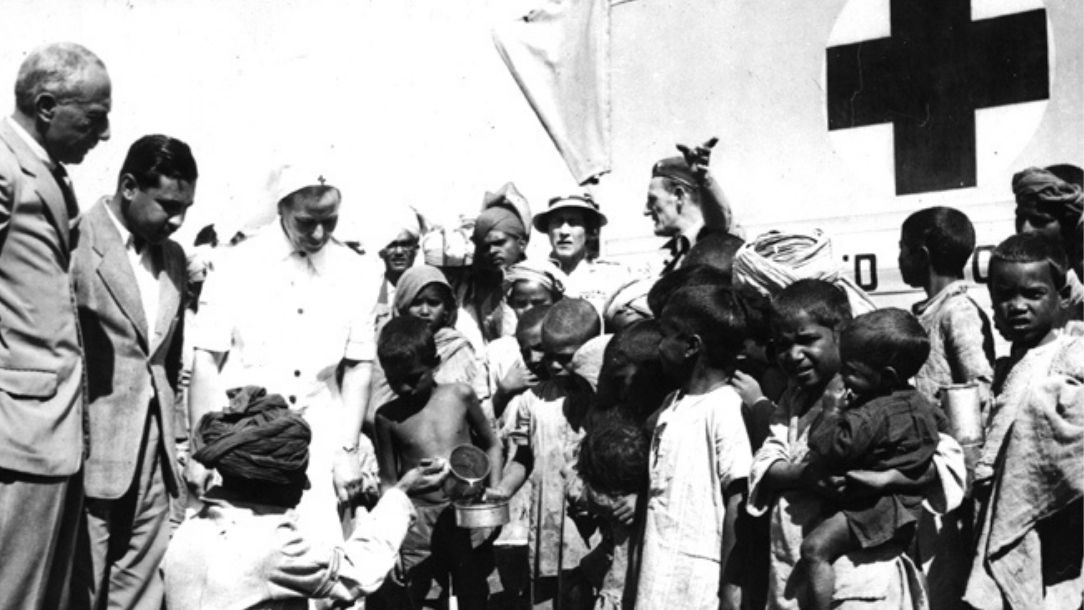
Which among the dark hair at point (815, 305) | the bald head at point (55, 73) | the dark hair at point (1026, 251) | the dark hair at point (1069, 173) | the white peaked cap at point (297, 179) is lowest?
the dark hair at point (815, 305)

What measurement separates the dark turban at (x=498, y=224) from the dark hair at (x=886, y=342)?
3.04 meters

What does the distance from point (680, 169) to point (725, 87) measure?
489 mm

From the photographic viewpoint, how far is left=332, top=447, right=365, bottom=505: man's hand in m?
5.28

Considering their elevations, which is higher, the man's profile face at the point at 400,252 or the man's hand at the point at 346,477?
the man's profile face at the point at 400,252

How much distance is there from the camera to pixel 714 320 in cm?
404

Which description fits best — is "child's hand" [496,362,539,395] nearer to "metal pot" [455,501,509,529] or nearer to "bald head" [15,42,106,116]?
"metal pot" [455,501,509,529]

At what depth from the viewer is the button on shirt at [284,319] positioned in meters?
5.48

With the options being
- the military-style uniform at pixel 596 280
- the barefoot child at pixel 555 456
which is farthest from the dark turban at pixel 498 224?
the barefoot child at pixel 555 456

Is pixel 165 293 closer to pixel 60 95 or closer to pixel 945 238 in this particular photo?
pixel 60 95

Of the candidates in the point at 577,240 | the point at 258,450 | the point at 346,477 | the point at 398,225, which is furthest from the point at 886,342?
the point at 398,225

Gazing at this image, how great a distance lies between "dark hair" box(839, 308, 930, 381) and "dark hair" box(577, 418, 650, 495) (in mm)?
857

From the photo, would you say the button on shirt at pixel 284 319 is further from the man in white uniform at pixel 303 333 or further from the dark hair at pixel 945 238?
the dark hair at pixel 945 238

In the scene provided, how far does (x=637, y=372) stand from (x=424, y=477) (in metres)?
0.76

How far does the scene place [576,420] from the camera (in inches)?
198
